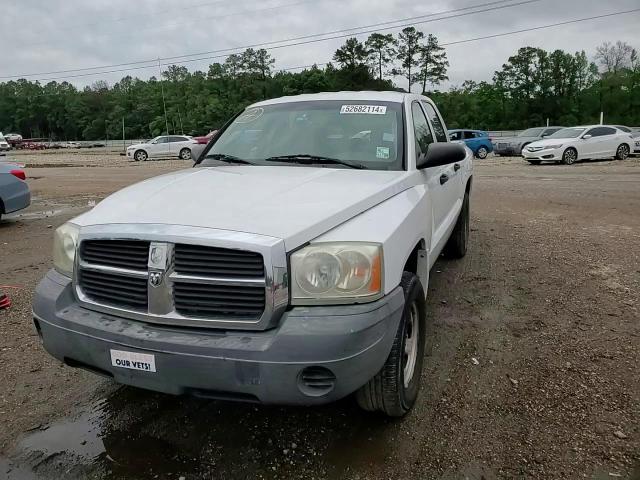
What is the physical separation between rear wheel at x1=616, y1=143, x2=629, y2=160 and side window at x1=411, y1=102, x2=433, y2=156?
20863mm

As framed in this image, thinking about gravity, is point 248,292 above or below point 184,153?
below

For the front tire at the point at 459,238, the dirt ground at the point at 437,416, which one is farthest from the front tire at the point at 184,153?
the dirt ground at the point at 437,416

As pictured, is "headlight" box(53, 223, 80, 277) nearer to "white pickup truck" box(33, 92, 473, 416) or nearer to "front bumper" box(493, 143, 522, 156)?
"white pickup truck" box(33, 92, 473, 416)

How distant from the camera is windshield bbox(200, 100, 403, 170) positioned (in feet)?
11.9

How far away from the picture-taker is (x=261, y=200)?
270 centimetres

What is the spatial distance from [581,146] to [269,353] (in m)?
21.7

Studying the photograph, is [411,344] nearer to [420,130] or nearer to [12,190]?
[420,130]

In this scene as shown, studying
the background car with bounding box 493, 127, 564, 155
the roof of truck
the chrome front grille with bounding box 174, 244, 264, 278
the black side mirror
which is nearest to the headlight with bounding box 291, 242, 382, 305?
the chrome front grille with bounding box 174, 244, 264, 278

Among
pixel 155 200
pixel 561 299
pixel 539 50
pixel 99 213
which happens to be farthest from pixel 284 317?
pixel 539 50

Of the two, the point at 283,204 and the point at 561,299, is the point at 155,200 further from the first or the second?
the point at 561,299

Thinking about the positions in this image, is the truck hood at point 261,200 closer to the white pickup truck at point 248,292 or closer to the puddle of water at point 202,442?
the white pickup truck at point 248,292

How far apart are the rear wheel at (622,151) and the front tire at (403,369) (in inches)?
890

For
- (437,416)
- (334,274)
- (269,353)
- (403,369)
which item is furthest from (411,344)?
(269,353)

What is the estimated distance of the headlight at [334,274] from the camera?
2318mm
